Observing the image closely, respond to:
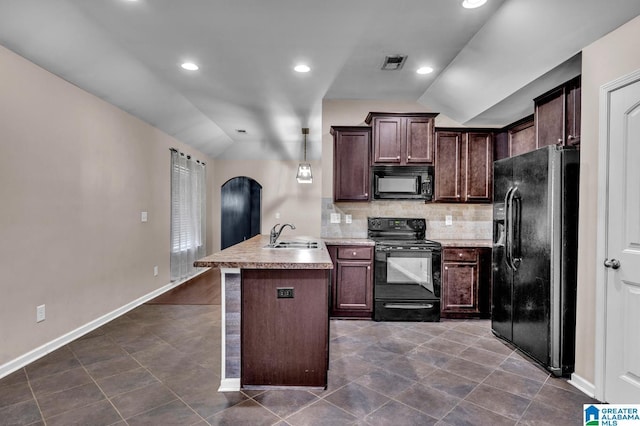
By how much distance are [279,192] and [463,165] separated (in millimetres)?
4283

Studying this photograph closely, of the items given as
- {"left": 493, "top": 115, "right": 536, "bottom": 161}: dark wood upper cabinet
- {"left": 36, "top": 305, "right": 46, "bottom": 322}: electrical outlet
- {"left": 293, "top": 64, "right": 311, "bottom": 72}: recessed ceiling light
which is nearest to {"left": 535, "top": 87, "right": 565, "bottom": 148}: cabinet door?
{"left": 493, "top": 115, "right": 536, "bottom": 161}: dark wood upper cabinet

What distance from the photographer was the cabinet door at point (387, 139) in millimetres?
4004

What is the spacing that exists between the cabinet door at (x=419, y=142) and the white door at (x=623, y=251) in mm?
1947

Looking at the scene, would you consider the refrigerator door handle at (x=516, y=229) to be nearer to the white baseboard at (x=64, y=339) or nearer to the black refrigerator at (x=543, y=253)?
the black refrigerator at (x=543, y=253)

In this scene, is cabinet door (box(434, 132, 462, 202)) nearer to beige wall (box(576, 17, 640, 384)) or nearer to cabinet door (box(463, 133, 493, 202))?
cabinet door (box(463, 133, 493, 202))

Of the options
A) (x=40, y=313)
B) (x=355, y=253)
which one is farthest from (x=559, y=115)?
(x=40, y=313)

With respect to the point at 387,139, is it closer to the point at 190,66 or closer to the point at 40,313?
the point at 190,66

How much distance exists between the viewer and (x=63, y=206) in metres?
3.06

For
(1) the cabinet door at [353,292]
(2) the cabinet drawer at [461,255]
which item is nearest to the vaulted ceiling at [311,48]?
(2) the cabinet drawer at [461,255]

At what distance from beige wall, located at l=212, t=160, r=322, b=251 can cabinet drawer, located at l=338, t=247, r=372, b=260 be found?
12.0 feet

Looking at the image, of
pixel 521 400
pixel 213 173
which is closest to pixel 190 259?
pixel 213 173

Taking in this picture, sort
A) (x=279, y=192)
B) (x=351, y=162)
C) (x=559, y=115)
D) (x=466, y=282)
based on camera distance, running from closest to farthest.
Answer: (x=559, y=115) < (x=466, y=282) < (x=351, y=162) < (x=279, y=192)

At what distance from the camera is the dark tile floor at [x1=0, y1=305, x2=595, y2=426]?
78.7 inches

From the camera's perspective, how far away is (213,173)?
7.33 meters
